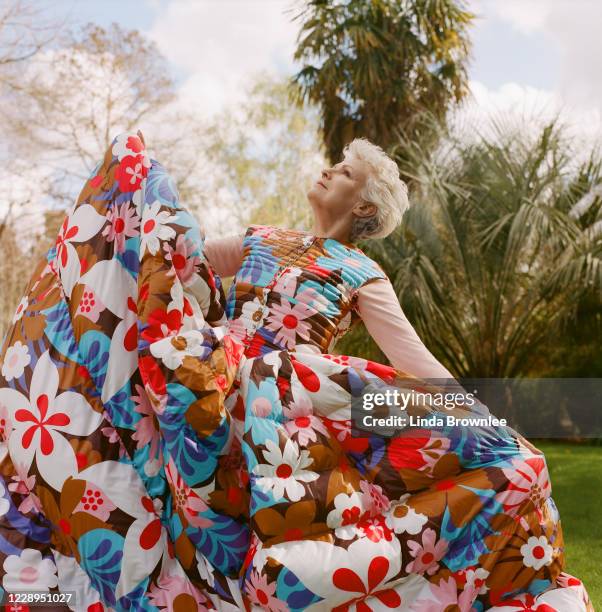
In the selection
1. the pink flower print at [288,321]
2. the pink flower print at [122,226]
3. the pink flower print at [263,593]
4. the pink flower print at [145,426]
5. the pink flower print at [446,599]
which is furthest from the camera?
the pink flower print at [288,321]

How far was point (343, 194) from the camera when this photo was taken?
2652 mm

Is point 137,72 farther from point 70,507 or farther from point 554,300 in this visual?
point 70,507

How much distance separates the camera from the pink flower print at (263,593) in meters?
1.81

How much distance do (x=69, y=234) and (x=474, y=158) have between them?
20.7ft

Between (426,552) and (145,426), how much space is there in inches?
31.5

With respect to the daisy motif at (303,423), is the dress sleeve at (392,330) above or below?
above

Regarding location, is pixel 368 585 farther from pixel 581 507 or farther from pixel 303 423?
pixel 581 507

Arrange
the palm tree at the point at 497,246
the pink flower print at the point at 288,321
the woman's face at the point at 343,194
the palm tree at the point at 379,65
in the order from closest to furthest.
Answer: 1. the pink flower print at the point at 288,321
2. the woman's face at the point at 343,194
3. the palm tree at the point at 497,246
4. the palm tree at the point at 379,65

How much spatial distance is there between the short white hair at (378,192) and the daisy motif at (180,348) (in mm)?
914

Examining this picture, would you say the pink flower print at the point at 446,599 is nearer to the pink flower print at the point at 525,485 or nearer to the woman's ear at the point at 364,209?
the pink flower print at the point at 525,485

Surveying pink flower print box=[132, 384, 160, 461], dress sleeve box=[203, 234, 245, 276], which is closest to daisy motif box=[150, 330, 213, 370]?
pink flower print box=[132, 384, 160, 461]

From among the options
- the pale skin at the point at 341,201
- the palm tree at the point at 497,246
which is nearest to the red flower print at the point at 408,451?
the pale skin at the point at 341,201

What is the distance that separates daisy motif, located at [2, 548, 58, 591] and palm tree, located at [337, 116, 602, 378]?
5879 mm

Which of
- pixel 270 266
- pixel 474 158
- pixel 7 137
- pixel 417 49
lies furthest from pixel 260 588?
pixel 7 137
